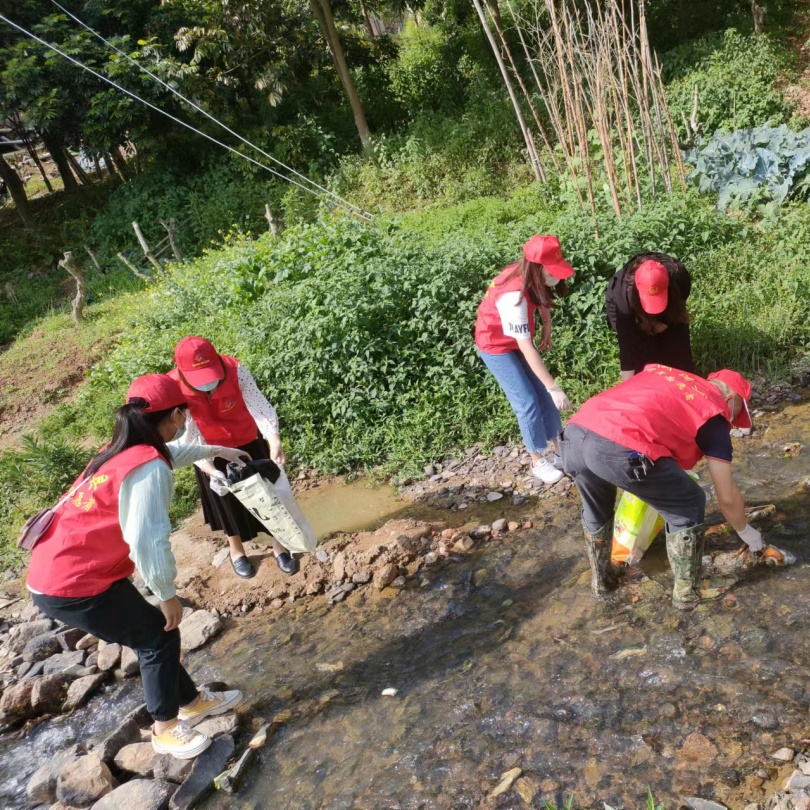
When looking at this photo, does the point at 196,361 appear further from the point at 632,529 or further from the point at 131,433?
the point at 632,529

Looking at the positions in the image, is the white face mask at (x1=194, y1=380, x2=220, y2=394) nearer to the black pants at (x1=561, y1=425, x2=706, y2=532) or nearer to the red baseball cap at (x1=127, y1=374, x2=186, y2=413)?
the red baseball cap at (x1=127, y1=374, x2=186, y2=413)

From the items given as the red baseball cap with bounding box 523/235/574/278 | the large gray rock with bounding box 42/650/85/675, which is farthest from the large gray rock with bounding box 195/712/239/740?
the red baseball cap with bounding box 523/235/574/278

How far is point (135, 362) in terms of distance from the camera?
699cm

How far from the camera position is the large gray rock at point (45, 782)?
2.93 m

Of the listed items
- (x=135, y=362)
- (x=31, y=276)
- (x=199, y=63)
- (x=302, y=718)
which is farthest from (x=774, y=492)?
(x=31, y=276)

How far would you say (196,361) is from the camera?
331cm

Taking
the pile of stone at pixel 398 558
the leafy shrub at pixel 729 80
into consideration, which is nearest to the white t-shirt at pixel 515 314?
the pile of stone at pixel 398 558

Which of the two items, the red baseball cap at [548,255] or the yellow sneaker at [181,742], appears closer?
the yellow sneaker at [181,742]

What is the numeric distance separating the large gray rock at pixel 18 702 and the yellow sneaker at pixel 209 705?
111cm

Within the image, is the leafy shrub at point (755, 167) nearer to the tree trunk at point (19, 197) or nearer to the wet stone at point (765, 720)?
the wet stone at point (765, 720)

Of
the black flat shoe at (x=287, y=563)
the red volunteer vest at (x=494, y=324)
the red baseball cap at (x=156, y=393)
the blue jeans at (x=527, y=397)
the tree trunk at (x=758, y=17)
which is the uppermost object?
the tree trunk at (x=758, y=17)

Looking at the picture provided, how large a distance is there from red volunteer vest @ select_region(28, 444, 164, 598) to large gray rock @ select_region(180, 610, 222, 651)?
1.27m

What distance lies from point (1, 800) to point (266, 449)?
2052 mm

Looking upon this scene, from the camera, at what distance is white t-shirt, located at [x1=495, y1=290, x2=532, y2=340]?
3.55 meters
